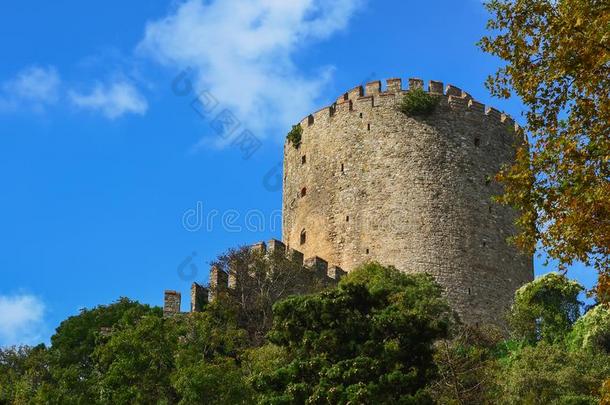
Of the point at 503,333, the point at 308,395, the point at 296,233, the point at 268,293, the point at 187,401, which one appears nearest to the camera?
the point at 308,395

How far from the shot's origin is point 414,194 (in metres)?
41.5

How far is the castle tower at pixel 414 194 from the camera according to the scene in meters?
40.8

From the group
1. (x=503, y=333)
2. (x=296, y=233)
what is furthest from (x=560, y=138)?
(x=296, y=233)

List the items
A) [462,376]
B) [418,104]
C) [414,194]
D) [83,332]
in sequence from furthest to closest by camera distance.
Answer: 1. [83,332]
2. [418,104]
3. [414,194]
4. [462,376]

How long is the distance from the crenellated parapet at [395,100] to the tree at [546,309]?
741cm

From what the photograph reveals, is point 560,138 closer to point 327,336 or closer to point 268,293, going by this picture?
point 327,336

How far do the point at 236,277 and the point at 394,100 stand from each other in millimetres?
11539

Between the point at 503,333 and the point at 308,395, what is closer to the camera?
the point at 308,395

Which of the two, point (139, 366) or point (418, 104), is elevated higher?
point (418, 104)

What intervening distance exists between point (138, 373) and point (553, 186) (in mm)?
10674

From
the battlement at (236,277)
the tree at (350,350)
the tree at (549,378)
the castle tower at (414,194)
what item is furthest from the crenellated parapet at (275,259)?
the tree at (350,350)

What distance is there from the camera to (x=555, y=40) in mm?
17766

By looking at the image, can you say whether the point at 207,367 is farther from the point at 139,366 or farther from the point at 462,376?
the point at 462,376

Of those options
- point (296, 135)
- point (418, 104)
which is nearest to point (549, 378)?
point (418, 104)
